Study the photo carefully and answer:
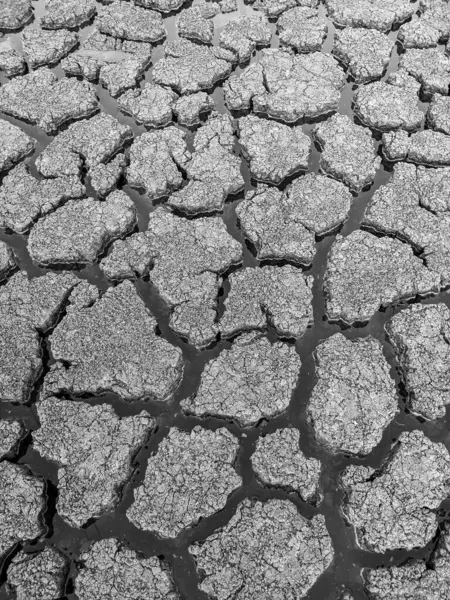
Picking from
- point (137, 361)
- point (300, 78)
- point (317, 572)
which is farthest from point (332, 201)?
point (317, 572)

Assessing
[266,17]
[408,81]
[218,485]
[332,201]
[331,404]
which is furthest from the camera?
[266,17]

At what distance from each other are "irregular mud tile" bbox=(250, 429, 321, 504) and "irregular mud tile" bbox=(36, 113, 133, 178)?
6.65 ft

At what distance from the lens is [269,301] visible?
2.68 m

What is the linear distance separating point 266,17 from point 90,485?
140 inches

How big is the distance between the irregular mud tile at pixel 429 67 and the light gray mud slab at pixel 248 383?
225 cm

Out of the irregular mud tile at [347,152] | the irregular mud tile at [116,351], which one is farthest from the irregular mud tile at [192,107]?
the irregular mud tile at [116,351]

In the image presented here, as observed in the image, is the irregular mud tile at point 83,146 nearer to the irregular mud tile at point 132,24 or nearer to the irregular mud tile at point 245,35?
the irregular mud tile at point 132,24

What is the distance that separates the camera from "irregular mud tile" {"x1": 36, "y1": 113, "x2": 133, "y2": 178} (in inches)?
125

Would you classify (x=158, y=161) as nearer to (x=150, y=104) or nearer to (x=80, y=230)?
(x=150, y=104)

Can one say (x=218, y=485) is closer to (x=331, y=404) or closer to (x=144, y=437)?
(x=144, y=437)

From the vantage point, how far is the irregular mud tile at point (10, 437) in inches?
93.2

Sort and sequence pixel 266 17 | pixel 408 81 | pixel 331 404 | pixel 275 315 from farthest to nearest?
1. pixel 266 17
2. pixel 408 81
3. pixel 275 315
4. pixel 331 404

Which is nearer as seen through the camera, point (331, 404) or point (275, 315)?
point (331, 404)

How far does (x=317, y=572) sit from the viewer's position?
6.93 feet
